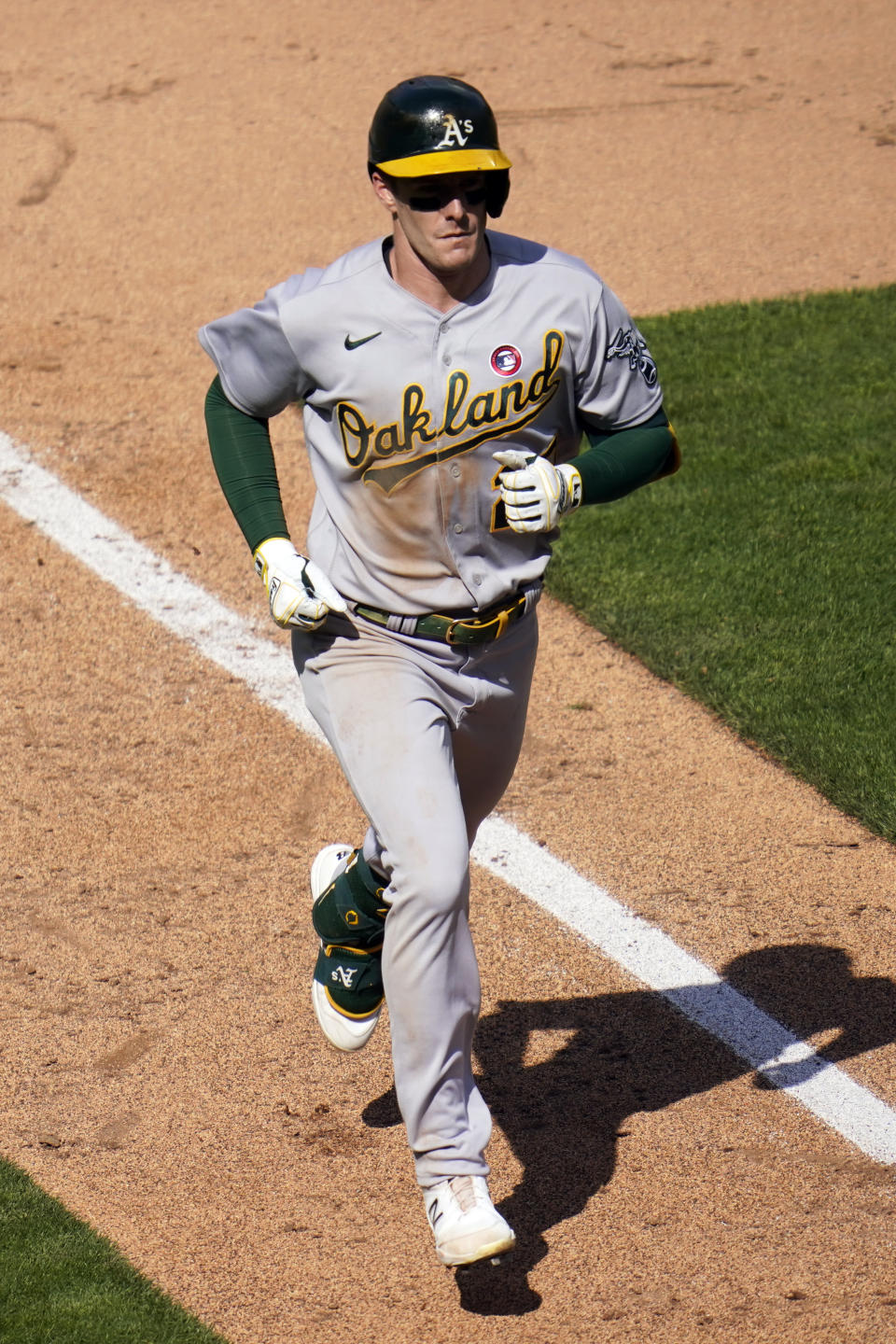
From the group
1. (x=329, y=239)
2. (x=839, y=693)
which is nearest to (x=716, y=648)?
(x=839, y=693)

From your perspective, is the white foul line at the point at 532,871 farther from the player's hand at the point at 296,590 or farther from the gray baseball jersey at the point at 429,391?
the player's hand at the point at 296,590

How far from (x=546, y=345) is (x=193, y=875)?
6.46ft

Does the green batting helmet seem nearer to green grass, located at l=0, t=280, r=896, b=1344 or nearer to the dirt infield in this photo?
the dirt infield

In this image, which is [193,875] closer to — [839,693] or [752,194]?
[839,693]

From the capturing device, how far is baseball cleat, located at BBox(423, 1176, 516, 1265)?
3.12 metres

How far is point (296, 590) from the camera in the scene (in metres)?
3.35

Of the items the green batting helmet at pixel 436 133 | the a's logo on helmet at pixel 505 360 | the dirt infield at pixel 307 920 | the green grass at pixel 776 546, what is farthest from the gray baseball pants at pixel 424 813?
the green grass at pixel 776 546

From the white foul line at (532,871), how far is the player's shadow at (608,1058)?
35 mm

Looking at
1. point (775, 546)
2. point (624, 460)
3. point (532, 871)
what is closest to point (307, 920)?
point (532, 871)

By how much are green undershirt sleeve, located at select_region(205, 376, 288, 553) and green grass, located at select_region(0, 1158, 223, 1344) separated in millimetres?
1415

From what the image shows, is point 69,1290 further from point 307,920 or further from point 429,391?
point 429,391

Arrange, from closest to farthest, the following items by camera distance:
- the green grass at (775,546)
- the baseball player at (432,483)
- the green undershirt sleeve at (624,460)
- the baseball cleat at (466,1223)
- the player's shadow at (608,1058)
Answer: the baseball cleat at (466,1223) → the baseball player at (432,483) → the green undershirt sleeve at (624,460) → the player's shadow at (608,1058) → the green grass at (775,546)

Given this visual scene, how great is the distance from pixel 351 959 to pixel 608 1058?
0.68 m

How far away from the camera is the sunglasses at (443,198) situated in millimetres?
3254
